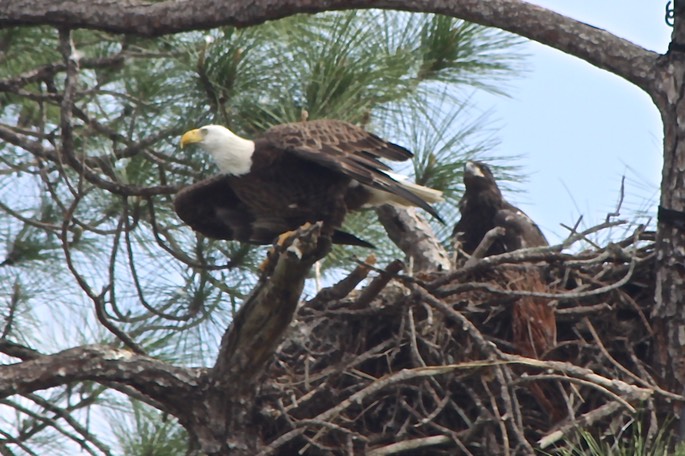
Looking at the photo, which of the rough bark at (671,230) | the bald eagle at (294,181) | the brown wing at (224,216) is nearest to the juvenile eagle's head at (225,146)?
the bald eagle at (294,181)

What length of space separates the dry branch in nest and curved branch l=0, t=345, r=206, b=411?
0.84 feet

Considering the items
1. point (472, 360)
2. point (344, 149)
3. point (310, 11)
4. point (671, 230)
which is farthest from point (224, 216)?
point (671, 230)

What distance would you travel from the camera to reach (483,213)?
594 cm

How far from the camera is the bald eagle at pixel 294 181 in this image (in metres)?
4.70

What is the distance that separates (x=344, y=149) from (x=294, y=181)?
232mm

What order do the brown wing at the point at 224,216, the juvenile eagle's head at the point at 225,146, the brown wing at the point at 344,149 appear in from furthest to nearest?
1. the brown wing at the point at 224,216
2. the juvenile eagle's head at the point at 225,146
3. the brown wing at the point at 344,149

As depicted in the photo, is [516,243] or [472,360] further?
[516,243]

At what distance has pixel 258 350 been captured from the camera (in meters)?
3.95

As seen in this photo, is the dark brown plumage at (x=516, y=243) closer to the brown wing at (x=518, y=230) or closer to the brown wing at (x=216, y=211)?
the brown wing at (x=518, y=230)

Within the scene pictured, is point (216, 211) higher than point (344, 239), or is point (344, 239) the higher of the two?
point (216, 211)

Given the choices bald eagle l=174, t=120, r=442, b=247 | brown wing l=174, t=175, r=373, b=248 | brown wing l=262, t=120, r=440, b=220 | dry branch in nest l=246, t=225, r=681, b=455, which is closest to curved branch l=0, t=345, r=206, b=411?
dry branch in nest l=246, t=225, r=681, b=455

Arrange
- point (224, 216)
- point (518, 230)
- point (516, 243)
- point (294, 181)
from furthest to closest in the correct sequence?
1. point (518, 230)
2. point (516, 243)
3. point (224, 216)
4. point (294, 181)

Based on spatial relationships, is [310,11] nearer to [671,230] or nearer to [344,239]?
[344,239]

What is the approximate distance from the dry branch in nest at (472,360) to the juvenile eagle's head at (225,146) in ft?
1.75
